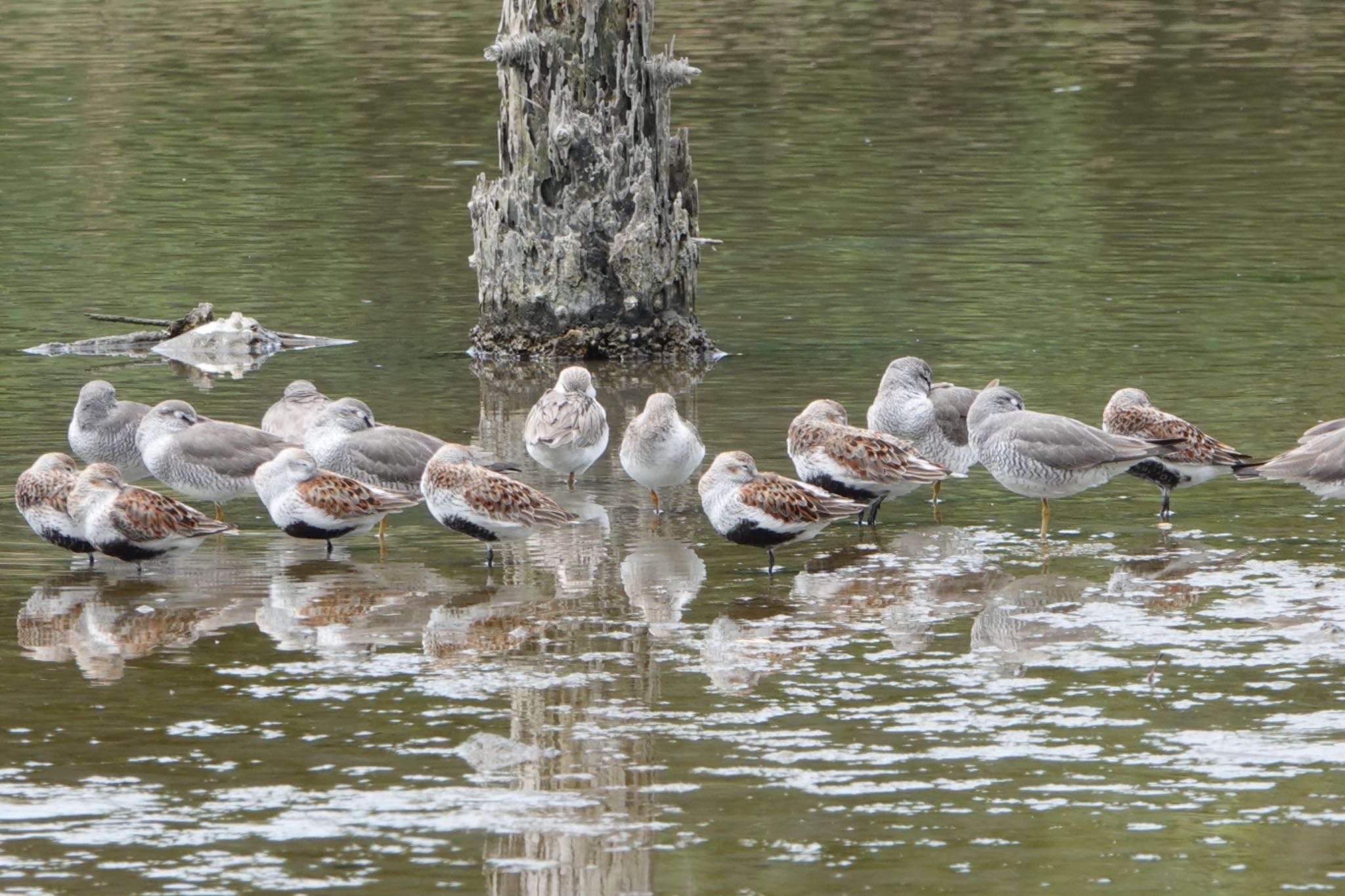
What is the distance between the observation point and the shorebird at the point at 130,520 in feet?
38.9

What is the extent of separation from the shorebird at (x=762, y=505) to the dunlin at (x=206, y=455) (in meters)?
2.99

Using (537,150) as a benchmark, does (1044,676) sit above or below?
below

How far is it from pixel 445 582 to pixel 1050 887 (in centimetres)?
496

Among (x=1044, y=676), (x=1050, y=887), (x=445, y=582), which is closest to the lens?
(x=1050, y=887)

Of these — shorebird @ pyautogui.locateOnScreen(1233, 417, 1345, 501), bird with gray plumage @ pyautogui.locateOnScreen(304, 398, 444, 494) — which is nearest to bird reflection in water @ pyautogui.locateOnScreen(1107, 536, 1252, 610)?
shorebird @ pyautogui.locateOnScreen(1233, 417, 1345, 501)

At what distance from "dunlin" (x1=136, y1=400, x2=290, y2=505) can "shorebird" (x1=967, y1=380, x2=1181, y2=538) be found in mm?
4308

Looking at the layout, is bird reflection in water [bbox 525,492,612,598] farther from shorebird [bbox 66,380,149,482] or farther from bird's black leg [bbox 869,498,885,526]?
shorebird [bbox 66,380,149,482]

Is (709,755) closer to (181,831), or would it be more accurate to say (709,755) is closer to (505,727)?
(505,727)

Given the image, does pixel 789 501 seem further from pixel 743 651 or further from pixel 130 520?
pixel 130 520

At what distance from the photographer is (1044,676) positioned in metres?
9.98

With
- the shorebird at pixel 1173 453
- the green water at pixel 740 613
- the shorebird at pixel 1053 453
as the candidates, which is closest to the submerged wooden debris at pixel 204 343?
the green water at pixel 740 613

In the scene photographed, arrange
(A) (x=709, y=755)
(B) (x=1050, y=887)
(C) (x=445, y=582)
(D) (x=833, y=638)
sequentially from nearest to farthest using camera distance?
(B) (x=1050, y=887), (A) (x=709, y=755), (D) (x=833, y=638), (C) (x=445, y=582)

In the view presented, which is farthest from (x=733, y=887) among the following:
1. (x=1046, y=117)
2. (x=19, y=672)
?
(x=1046, y=117)

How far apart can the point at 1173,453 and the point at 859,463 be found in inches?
71.7
